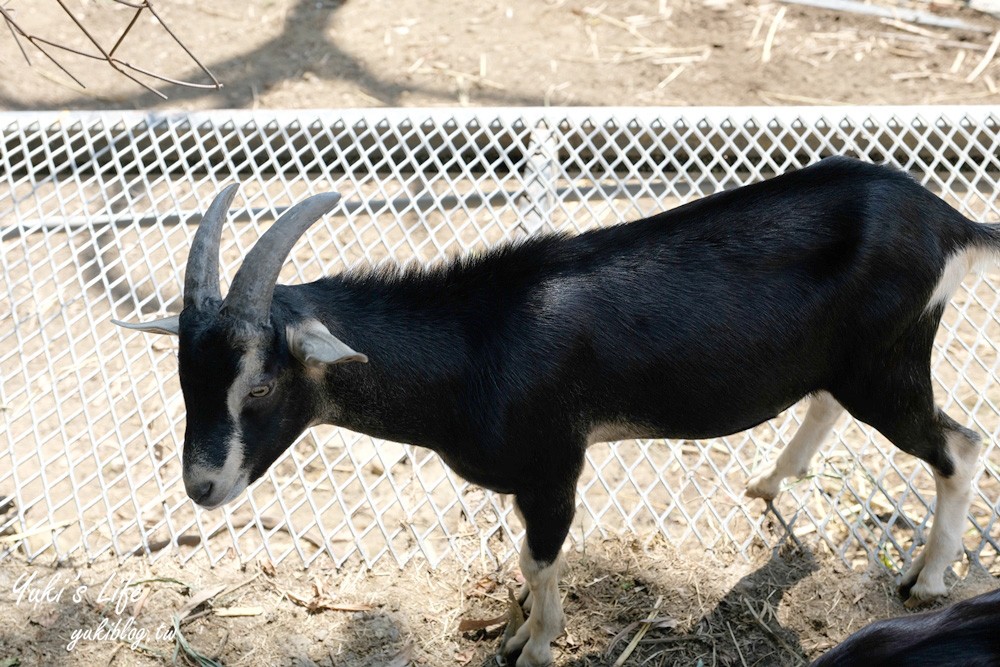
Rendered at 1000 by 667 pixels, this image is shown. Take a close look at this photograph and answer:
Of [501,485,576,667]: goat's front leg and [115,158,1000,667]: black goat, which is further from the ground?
[115,158,1000,667]: black goat

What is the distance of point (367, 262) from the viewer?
3902mm

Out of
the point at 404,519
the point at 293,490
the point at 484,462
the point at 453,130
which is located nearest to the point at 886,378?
the point at 484,462

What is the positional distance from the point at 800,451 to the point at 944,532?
0.66 m

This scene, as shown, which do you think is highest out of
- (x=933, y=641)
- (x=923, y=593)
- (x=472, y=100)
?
(x=933, y=641)

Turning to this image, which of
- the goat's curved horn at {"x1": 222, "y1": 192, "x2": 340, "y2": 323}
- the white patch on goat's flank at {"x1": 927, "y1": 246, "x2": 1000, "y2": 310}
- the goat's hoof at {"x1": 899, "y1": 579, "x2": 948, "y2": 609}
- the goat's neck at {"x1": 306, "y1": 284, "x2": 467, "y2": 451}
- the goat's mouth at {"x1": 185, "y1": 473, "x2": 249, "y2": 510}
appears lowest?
the goat's hoof at {"x1": 899, "y1": 579, "x2": 948, "y2": 609}

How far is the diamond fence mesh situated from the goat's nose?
114 centimetres

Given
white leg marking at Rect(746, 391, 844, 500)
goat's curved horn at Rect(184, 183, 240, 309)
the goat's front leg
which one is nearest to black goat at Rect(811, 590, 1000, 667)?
the goat's front leg

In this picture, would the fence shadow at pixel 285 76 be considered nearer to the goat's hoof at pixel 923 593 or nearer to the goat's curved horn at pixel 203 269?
the goat's curved horn at pixel 203 269

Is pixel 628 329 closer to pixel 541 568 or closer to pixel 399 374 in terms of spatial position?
pixel 399 374

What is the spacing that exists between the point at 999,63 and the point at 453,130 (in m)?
4.28

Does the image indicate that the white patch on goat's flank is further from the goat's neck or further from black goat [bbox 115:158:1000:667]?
the goat's neck

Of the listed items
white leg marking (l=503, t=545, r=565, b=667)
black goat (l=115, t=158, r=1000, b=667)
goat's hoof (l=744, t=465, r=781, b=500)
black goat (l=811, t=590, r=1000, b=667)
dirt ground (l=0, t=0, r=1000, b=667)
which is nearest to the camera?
black goat (l=811, t=590, r=1000, b=667)

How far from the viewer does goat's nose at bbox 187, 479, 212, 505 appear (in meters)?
3.18

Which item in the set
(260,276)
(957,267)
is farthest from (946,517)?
(260,276)
